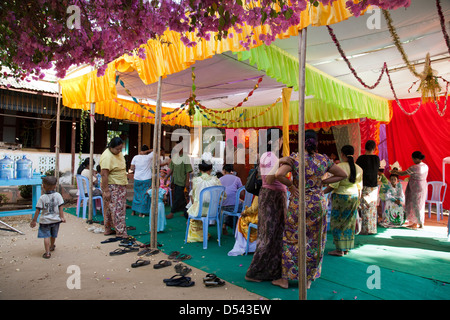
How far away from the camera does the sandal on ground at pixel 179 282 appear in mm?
2975

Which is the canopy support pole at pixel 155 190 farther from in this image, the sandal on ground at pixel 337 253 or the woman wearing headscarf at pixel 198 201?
the sandal on ground at pixel 337 253

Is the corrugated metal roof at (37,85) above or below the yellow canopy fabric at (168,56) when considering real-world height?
above

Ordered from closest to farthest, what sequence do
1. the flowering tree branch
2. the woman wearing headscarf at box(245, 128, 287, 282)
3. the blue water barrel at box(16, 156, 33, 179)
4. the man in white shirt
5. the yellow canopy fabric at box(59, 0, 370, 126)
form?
the flowering tree branch < the yellow canopy fabric at box(59, 0, 370, 126) < the woman wearing headscarf at box(245, 128, 287, 282) < the blue water barrel at box(16, 156, 33, 179) < the man in white shirt

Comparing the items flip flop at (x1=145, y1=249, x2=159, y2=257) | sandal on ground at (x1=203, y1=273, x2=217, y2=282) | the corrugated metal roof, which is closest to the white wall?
the corrugated metal roof

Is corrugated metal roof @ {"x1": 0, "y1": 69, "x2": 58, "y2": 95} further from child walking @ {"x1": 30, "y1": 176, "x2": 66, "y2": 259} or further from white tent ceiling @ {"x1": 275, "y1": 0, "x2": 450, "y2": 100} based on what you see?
white tent ceiling @ {"x1": 275, "y1": 0, "x2": 450, "y2": 100}

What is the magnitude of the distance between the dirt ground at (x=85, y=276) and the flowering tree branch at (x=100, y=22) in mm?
2159

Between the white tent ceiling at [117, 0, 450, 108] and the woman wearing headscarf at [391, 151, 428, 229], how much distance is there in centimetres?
184

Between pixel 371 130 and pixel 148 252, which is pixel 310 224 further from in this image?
pixel 371 130

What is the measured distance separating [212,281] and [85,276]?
1.44m

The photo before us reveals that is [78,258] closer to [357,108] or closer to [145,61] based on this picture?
[145,61]

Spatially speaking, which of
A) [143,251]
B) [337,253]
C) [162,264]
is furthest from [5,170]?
[337,253]

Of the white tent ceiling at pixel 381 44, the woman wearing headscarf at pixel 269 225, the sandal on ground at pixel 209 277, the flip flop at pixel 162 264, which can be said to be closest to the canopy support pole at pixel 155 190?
the flip flop at pixel 162 264

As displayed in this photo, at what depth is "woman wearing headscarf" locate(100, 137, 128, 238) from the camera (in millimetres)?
4820
